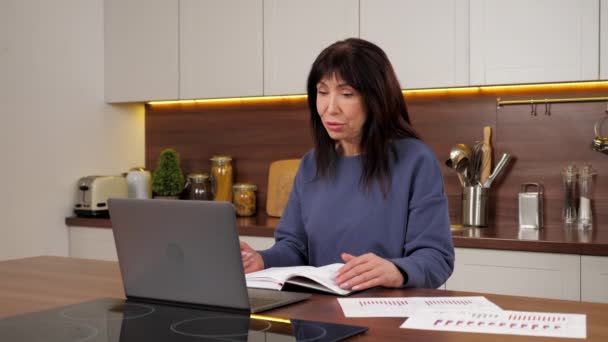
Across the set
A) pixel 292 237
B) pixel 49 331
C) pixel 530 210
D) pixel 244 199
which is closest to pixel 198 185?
pixel 244 199

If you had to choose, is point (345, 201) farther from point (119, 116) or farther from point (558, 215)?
point (119, 116)

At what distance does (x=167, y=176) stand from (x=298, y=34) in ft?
3.28

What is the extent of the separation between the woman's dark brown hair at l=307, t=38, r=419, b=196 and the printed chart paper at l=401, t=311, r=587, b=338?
2.02 feet

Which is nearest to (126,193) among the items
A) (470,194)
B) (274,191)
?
(274,191)

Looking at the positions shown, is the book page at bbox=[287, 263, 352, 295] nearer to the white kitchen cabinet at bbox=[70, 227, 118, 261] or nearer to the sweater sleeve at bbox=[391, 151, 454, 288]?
the sweater sleeve at bbox=[391, 151, 454, 288]

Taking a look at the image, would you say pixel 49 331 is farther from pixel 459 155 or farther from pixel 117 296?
pixel 459 155

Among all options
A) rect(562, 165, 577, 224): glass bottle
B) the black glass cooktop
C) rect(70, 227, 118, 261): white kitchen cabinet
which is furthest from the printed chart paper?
rect(70, 227, 118, 261): white kitchen cabinet

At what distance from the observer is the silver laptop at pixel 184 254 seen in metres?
1.29

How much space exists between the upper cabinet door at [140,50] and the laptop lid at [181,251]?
2427 mm

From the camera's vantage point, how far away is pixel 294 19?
3432 millimetres

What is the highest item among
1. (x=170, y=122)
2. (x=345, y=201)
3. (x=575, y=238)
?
Answer: (x=170, y=122)

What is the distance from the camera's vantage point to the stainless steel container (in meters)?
3.07

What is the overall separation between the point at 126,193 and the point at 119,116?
44 centimetres

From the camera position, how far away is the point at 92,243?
366 cm
